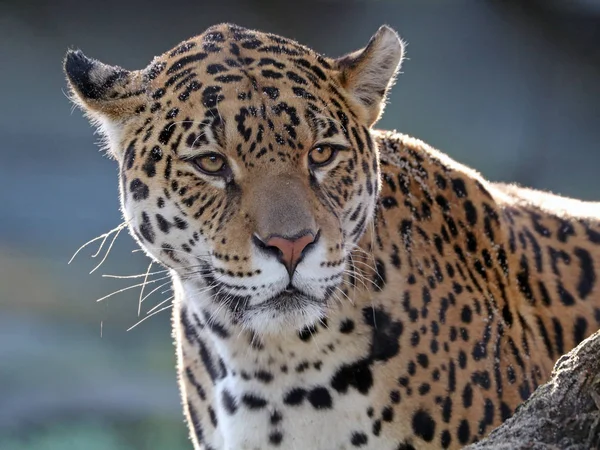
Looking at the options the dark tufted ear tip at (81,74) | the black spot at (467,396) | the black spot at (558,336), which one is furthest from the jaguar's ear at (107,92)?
the black spot at (558,336)

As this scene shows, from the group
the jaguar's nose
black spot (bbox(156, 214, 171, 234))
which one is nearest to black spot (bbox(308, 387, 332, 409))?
the jaguar's nose

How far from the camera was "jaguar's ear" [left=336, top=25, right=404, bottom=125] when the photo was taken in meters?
4.96

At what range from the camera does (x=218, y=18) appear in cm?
1523

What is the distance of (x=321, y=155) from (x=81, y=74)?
1.32 metres

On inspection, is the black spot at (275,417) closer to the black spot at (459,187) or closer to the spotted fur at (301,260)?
the spotted fur at (301,260)

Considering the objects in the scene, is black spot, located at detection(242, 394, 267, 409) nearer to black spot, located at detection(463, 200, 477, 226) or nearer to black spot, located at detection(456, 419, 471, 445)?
black spot, located at detection(456, 419, 471, 445)

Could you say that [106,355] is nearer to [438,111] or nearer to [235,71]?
[438,111]

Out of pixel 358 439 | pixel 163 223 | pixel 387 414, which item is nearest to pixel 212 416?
pixel 358 439

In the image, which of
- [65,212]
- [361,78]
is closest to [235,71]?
[361,78]

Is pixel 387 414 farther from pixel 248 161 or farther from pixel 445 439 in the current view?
pixel 248 161

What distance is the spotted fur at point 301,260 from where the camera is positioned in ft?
14.4

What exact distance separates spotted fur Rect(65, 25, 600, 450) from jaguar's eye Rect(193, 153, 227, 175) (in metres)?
0.03

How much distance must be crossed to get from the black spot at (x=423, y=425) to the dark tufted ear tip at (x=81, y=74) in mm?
2286

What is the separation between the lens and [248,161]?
175 inches
